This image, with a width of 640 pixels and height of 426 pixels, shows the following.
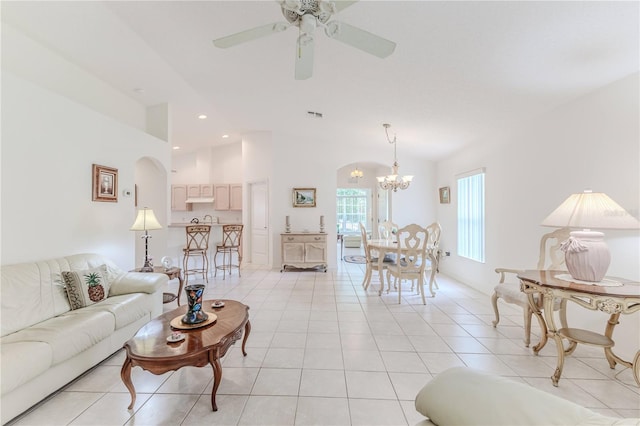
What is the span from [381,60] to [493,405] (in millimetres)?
2895

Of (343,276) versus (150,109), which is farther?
(343,276)

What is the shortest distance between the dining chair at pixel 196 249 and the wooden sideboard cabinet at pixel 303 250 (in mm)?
1565

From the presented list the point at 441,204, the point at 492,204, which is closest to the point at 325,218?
the point at 441,204

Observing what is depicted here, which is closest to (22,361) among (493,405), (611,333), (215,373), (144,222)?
(215,373)

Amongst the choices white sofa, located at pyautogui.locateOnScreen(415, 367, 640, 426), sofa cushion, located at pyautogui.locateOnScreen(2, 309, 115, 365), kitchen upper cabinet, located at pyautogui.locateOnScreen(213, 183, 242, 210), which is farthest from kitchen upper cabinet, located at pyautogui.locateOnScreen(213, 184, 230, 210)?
white sofa, located at pyautogui.locateOnScreen(415, 367, 640, 426)

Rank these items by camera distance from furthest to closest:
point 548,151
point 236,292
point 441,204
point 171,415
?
point 441,204 < point 236,292 < point 548,151 < point 171,415

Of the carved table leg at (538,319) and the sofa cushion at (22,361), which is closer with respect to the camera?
the sofa cushion at (22,361)

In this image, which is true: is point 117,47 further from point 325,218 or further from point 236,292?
point 325,218

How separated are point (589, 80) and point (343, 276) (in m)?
4.52

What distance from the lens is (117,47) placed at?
3258mm

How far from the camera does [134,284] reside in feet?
9.49

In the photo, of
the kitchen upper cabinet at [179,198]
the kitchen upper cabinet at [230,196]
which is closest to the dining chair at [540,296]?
the kitchen upper cabinet at [230,196]

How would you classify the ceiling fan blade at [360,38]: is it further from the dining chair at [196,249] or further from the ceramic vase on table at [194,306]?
the dining chair at [196,249]

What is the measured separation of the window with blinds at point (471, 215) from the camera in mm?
4574
